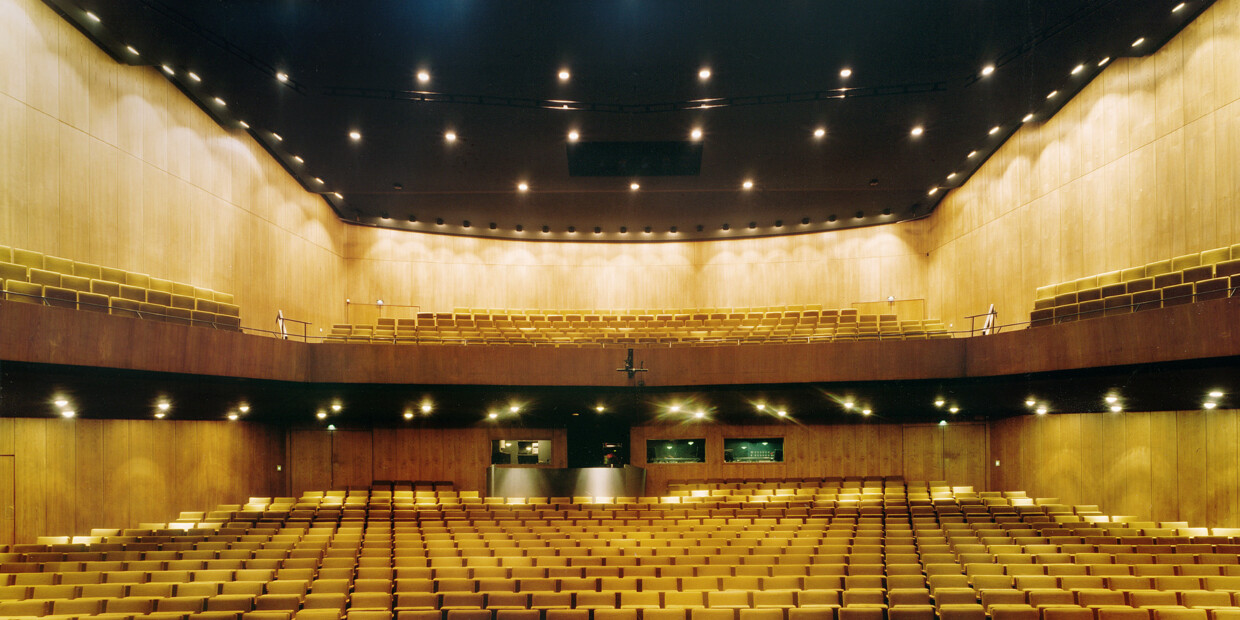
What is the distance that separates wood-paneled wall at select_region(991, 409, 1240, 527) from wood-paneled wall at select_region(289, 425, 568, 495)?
8435 mm

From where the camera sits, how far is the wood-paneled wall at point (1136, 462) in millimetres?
10352

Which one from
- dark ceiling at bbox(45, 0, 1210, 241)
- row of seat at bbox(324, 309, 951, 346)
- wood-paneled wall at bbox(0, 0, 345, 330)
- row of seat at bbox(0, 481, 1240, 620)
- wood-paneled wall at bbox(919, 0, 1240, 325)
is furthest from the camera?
row of seat at bbox(324, 309, 951, 346)

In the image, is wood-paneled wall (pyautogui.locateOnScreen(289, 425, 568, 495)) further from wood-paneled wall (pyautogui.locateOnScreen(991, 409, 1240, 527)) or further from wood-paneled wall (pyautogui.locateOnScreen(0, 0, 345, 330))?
wood-paneled wall (pyautogui.locateOnScreen(991, 409, 1240, 527))

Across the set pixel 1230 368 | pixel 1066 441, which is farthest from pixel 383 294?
pixel 1230 368

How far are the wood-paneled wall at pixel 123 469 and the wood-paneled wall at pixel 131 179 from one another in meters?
2.11

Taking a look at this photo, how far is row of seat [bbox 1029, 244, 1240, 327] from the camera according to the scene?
8.22 meters

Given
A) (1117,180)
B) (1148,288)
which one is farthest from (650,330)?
(1117,180)

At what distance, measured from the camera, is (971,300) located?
550 inches

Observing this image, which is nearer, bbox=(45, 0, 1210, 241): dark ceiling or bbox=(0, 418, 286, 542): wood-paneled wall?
bbox=(45, 0, 1210, 241): dark ceiling

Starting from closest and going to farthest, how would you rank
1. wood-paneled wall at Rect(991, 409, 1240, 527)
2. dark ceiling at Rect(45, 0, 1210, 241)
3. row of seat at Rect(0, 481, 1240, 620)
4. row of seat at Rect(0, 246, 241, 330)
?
row of seat at Rect(0, 481, 1240, 620) < row of seat at Rect(0, 246, 241, 330) < dark ceiling at Rect(45, 0, 1210, 241) < wood-paneled wall at Rect(991, 409, 1240, 527)

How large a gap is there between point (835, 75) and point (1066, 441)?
292 inches

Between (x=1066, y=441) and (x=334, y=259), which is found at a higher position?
(x=334, y=259)

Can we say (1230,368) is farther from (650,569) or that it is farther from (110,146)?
(110,146)

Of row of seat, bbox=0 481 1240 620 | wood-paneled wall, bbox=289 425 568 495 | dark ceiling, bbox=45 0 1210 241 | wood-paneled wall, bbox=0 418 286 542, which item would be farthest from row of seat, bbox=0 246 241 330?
wood-paneled wall, bbox=289 425 568 495
